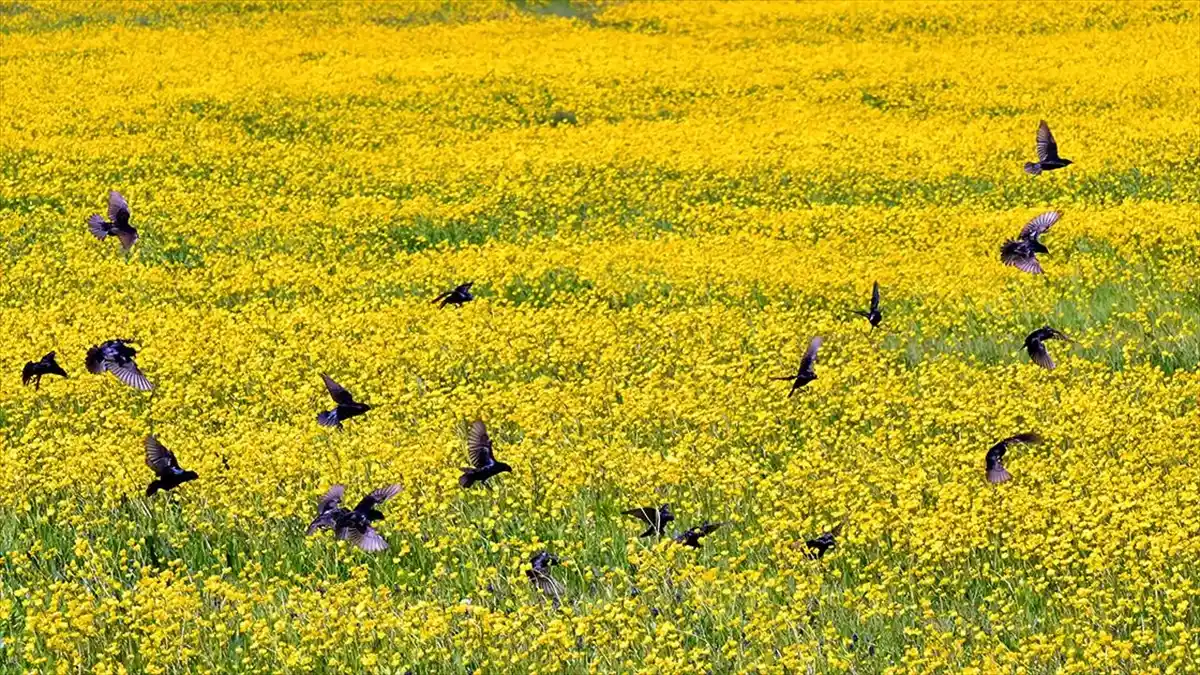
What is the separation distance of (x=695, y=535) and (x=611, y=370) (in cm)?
437

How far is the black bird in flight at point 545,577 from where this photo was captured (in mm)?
8109

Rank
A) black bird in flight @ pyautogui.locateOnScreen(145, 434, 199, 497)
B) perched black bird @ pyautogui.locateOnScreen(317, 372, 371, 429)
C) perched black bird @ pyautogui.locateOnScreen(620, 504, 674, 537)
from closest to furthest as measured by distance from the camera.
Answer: perched black bird @ pyautogui.locateOnScreen(620, 504, 674, 537) → black bird in flight @ pyautogui.locateOnScreen(145, 434, 199, 497) → perched black bird @ pyautogui.locateOnScreen(317, 372, 371, 429)

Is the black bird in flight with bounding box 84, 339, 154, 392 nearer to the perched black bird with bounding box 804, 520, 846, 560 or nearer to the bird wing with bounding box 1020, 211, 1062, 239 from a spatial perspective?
the perched black bird with bounding box 804, 520, 846, 560

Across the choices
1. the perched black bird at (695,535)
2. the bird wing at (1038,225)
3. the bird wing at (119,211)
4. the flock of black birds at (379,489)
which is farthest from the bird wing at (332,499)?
the bird wing at (1038,225)

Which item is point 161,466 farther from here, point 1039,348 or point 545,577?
point 1039,348

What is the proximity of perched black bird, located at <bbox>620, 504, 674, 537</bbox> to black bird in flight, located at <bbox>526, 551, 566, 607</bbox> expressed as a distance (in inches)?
23.7

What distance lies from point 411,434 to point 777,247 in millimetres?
7342

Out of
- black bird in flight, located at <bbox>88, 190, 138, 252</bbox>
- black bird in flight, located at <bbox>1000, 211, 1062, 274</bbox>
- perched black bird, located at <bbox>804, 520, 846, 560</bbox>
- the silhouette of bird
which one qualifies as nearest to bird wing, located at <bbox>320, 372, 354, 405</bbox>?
black bird in flight, located at <bbox>88, 190, 138, 252</bbox>

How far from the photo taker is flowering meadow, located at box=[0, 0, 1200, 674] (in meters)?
7.59

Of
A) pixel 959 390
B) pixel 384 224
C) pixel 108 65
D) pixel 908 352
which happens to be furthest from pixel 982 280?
pixel 108 65

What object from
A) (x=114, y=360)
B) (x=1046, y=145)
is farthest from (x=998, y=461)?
(x=1046, y=145)

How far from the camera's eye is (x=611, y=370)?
12852mm

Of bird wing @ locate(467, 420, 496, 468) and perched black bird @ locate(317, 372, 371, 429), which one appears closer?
bird wing @ locate(467, 420, 496, 468)

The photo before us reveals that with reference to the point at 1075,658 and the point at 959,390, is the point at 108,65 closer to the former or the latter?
the point at 959,390
